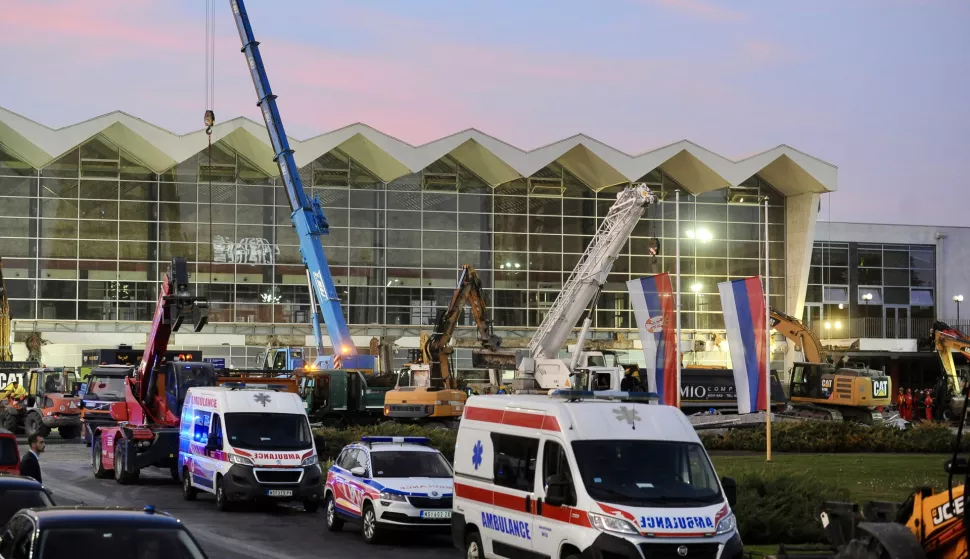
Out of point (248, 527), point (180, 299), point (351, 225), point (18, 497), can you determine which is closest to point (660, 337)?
point (180, 299)

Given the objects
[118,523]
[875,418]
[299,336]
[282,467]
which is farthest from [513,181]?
Result: [118,523]

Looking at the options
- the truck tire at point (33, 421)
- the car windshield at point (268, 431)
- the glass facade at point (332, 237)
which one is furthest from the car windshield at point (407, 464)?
the glass facade at point (332, 237)

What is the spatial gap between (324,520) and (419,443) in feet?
8.01

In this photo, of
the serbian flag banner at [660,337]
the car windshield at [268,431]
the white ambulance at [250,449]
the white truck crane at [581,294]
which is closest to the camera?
the white ambulance at [250,449]

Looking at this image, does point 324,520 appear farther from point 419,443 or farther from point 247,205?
point 247,205

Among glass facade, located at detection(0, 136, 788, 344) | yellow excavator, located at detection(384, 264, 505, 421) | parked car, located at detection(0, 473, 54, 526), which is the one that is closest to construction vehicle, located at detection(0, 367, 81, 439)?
yellow excavator, located at detection(384, 264, 505, 421)

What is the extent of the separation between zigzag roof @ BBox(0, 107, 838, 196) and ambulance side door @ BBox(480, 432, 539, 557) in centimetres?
5651

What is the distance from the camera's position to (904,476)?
93.8 ft

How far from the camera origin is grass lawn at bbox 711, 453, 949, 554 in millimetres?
24802

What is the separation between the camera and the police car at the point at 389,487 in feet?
62.3

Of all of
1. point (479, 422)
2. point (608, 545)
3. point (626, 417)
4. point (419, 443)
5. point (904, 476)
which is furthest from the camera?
→ point (904, 476)

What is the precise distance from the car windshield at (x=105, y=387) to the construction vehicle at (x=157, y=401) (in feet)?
26.9

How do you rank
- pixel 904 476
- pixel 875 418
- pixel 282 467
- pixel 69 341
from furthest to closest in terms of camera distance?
pixel 69 341 → pixel 875 418 → pixel 904 476 → pixel 282 467

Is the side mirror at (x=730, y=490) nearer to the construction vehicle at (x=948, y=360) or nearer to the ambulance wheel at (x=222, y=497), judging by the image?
the ambulance wheel at (x=222, y=497)
